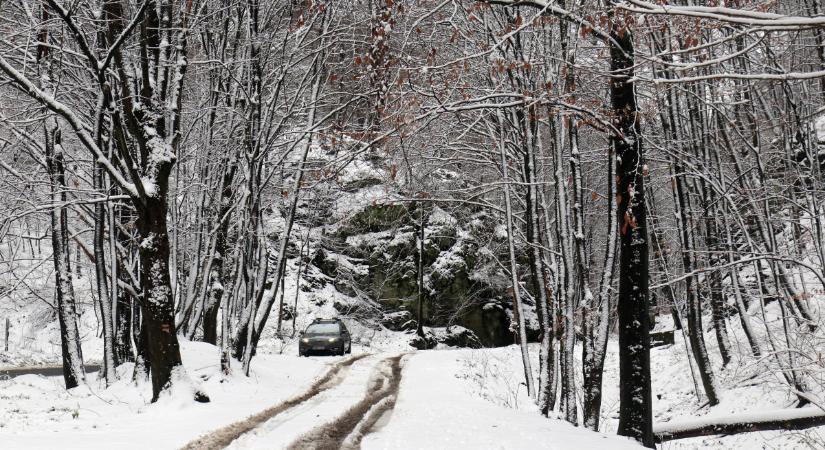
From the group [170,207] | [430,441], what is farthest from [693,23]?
[170,207]

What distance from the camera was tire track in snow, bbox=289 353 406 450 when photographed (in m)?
7.57

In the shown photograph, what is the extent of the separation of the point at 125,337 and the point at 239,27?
909 centimetres

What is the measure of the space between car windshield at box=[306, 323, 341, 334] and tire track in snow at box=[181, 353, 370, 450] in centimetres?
926

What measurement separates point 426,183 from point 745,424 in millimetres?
13031

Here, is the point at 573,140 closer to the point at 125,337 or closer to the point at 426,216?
the point at 125,337

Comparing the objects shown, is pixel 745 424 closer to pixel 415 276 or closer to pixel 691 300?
pixel 691 300

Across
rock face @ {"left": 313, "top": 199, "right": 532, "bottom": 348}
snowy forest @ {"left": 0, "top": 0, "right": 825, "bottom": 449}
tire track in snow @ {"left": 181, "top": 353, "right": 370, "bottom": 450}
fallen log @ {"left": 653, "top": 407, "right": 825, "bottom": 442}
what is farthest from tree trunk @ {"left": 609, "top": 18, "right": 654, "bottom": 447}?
rock face @ {"left": 313, "top": 199, "right": 532, "bottom": 348}

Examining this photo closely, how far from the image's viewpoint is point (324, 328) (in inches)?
1011

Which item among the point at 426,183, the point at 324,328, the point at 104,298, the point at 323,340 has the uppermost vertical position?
the point at 426,183

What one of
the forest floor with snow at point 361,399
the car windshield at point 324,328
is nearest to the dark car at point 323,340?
the car windshield at point 324,328

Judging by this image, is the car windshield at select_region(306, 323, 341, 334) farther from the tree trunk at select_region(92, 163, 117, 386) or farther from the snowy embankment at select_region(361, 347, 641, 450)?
the tree trunk at select_region(92, 163, 117, 386)

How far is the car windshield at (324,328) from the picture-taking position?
25.3m

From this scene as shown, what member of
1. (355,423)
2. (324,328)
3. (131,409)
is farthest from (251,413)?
(324,328)

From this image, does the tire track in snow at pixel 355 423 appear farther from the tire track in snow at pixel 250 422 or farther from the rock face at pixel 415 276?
the rock face at pixel 415 276
